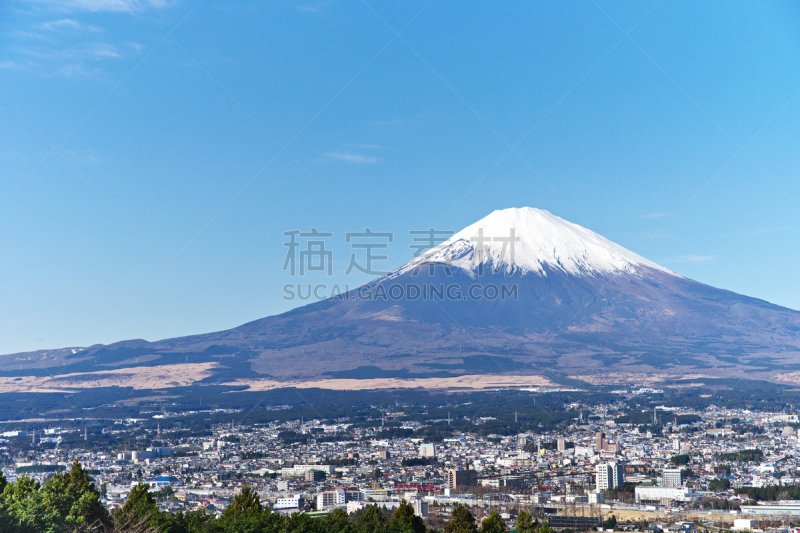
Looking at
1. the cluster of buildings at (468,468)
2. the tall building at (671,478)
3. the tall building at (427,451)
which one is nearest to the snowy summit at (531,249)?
the cluster of buildings at (468,468)

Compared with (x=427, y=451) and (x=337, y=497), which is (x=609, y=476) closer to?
(x=337, y=497)

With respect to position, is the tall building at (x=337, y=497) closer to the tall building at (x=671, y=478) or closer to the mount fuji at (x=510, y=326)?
the tall building at (x=671, y=478)

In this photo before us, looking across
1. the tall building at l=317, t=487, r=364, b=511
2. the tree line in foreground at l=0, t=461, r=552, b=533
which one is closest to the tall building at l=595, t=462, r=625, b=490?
the tall building at l=317, t=487, r=364, b=511

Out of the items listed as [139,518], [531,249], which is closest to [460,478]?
[139,518]

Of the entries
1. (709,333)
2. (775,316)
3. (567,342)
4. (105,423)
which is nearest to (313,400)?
(105,423)

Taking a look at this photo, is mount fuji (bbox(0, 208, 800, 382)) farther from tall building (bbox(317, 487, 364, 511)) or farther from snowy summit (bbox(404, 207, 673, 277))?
tall building (bbox(317, 487, 364, 511))

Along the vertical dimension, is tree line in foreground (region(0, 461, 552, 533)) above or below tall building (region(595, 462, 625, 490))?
above
